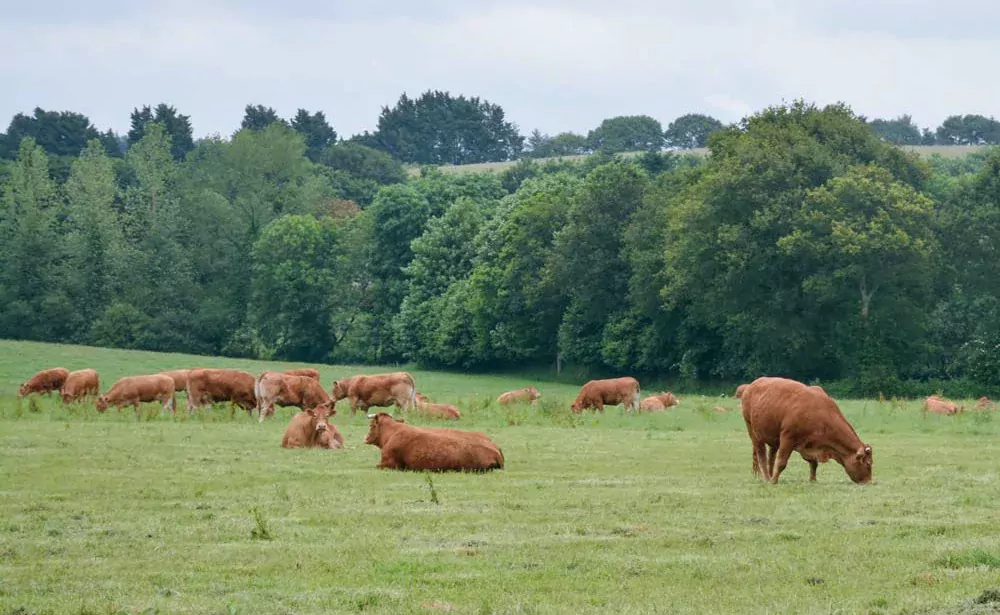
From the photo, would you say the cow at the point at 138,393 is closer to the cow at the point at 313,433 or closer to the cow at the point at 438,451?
the cow at the point at 313,433

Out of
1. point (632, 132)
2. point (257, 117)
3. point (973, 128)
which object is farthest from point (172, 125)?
point (973, 128)

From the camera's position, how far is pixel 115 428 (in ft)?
97.7

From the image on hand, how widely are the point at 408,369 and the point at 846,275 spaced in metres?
38.7

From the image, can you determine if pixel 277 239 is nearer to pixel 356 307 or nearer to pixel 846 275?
pixel 356 307

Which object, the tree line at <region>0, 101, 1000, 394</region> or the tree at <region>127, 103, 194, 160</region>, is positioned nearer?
the tree line at <region>0, 101, 1000, 394</region>

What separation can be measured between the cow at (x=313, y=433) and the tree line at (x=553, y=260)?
38.6 meters

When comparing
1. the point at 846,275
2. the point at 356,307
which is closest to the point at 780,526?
the point at 846,275

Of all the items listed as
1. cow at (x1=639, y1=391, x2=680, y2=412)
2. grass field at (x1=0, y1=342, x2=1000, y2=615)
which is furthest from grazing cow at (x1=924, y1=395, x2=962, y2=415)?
grass field at (x1=0, y1=342, x2=1000, y2=615)

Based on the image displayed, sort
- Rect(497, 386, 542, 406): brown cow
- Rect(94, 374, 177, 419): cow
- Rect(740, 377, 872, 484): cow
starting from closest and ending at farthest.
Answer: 1. Rect(740, 377, 872, 484): cow
2. Rect(94, 374, 177, 419): cow
3. Rect(497, 386, 542, 406): brown cow

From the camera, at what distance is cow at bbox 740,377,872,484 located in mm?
18812

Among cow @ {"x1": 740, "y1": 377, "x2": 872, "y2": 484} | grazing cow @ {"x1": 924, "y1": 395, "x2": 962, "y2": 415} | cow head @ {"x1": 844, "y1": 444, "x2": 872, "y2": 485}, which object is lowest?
grazing cow @ {"x1": 924, "y1": 395, "x2": 962, "y2": 415}

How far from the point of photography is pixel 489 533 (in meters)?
14.1

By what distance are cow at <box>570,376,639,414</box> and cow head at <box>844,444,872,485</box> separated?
86.6 ft

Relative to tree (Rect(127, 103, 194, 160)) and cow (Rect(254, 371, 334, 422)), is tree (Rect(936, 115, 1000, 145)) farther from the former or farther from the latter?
cow (Rect(254, 371, 334, 422))
